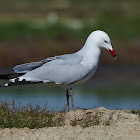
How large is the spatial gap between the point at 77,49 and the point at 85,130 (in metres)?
18.2

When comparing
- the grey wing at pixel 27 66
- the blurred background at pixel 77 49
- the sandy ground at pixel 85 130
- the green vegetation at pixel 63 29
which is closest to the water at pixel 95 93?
the blurred background at pixel 77 49

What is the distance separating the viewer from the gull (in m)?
8.63

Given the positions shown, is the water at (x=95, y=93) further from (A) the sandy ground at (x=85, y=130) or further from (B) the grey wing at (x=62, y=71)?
(A) the sandy ground at (x=85, y=130)

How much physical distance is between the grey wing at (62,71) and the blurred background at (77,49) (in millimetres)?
2823

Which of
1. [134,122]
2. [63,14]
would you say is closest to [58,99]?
[134,122]

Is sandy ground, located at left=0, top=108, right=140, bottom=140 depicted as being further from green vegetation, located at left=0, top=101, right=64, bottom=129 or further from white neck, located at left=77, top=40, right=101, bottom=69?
white neck, located at left=77, top=40, right=101, bottom=69

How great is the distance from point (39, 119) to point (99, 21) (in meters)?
26.2

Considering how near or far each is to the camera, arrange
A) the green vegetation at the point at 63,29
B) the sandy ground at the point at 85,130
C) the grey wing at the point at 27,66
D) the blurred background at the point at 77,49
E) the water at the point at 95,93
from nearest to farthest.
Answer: the sandy ground at the point at 85,130
the grey wing at the point at 27,66
the water at the point at 95,93
the blurred background at the point at 77,49
the green vegetation at the point at 63,29

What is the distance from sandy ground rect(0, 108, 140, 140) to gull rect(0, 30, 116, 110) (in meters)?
0.69

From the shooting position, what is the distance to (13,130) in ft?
24.4

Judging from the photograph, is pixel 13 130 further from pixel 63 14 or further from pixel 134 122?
pixel 63 14

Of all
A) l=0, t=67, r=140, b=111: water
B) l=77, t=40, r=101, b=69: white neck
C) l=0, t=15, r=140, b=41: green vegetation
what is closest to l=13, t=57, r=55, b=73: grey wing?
l=77, t=40, r=101, b=69: white neck

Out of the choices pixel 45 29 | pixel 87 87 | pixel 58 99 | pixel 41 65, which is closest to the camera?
pixel 41 65

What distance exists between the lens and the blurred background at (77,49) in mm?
14664
